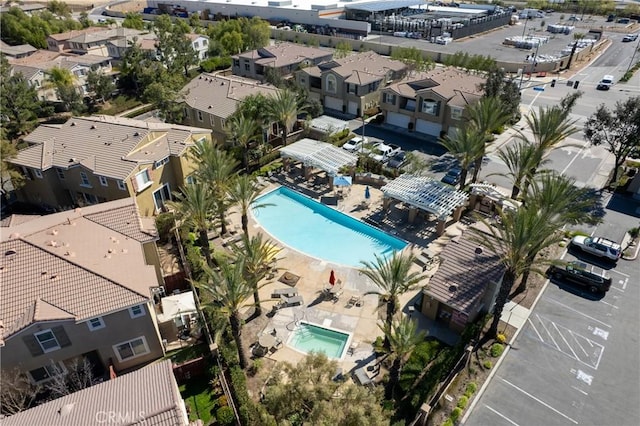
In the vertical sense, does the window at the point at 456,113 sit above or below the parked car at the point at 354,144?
above

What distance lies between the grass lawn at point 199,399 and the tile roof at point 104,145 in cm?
1994

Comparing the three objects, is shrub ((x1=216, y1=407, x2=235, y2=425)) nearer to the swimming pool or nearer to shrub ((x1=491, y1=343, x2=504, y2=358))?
the swimming pool

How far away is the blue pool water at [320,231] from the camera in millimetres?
35938

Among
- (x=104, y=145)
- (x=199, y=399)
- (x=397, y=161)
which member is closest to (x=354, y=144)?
(x=397, y=161)

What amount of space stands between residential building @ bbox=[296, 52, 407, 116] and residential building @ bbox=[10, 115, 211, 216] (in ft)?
96.6

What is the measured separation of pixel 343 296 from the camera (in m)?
30.6

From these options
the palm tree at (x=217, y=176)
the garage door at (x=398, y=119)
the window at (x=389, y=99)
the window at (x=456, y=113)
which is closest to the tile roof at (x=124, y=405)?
the palm tree at (x=217, y=176)

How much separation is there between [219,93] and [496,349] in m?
46.0

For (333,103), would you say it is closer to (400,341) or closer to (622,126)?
(622,126)

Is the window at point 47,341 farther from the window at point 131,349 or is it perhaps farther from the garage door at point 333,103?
the garage door at point 333,103

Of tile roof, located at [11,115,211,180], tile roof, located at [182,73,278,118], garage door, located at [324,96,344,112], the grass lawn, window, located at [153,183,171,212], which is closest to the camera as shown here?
the grass lawn

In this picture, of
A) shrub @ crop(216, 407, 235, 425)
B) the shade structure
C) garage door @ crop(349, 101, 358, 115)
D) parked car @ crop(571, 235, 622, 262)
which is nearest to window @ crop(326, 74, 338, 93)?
garage door @ crop(349, 101, 358, 115)

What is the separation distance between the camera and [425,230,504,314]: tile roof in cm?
2652

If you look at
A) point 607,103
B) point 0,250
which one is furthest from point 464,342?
point 607,103
